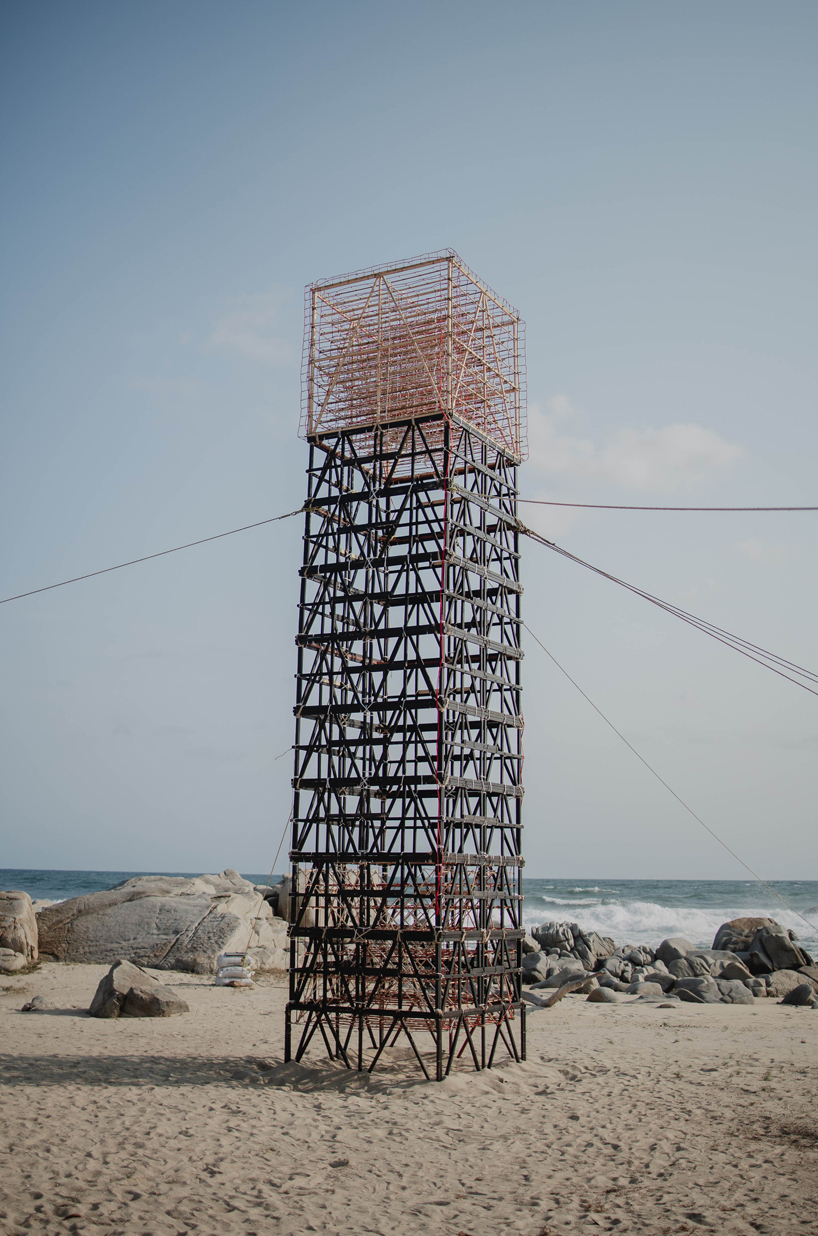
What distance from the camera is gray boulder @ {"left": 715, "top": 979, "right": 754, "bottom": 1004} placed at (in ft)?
93.2

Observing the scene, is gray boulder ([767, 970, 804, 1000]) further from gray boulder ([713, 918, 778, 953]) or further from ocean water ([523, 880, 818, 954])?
ocean water ([523, 880, 818, 954])

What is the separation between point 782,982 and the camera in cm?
3072

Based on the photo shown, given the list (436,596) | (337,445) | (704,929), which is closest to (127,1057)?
(436,596)

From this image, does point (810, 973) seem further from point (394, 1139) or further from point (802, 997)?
point (394, 1139)

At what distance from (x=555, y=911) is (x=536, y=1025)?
50111 mm

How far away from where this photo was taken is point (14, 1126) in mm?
12891

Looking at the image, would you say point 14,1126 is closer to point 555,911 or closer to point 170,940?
point 170,940

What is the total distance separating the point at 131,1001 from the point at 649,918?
54.0m

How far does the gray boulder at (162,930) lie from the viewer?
29.1m

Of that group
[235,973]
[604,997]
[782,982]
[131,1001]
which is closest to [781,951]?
[782,982]

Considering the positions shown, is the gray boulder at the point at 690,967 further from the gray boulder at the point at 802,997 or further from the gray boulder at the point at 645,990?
the gray boulder at the point at 802,997

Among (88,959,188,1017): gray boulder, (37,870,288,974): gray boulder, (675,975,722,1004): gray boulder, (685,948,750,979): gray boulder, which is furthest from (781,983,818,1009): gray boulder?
(88,959,188,1017): gray boulder

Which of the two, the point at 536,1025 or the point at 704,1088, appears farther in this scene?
the point at 536,1025

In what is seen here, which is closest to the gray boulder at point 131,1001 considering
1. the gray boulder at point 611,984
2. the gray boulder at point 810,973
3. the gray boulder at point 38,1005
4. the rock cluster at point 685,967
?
the gray boulder at point 38,1005
